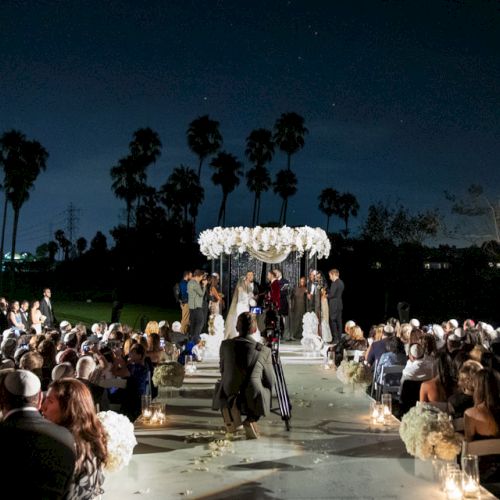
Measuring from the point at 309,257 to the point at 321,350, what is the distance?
9.45 feet

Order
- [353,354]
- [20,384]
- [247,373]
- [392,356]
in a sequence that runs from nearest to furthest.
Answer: [20,384], [247,373], [392,356], [353,354]

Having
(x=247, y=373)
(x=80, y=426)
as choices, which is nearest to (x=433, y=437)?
(x=247, y=373)

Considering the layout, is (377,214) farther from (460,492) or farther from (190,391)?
(460,492)

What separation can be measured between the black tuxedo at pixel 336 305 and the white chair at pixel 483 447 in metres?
11.2

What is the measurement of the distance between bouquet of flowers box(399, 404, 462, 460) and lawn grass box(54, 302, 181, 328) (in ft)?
86.1

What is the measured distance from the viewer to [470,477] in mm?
4832

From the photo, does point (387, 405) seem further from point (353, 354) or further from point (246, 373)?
point (353, 354)

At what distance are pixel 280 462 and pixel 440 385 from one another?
2.08m

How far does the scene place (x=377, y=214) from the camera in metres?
32.8

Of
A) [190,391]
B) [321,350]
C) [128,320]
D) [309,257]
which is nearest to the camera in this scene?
[190,391]

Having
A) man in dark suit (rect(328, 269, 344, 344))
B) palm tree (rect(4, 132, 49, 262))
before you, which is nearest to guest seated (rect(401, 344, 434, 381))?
man in dark suit (rect(328, 269, 344, 344))

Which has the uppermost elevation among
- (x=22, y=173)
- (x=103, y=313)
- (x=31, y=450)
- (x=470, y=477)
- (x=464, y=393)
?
(x=22, y=173)

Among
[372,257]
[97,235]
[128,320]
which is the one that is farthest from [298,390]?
[97,235]

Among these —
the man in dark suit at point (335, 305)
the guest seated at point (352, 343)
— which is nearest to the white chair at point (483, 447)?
the guest seated at point (352, 343)
